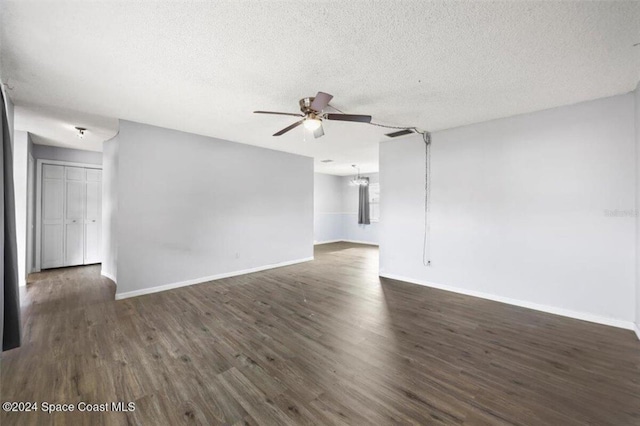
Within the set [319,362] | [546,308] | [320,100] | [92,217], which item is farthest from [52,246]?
[546,308]

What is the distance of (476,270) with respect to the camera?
3.94 m

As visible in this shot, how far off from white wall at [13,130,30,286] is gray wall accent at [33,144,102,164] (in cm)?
116

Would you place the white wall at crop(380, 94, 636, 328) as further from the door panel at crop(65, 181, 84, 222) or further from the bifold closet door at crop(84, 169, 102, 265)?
the door panel at crop(65, 181, 84, 222)

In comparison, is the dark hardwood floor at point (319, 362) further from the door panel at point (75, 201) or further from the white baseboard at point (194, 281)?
the door panel at point (75, 201)

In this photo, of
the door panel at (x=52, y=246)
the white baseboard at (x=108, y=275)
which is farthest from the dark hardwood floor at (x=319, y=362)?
the door panel at (x=52, y=246)

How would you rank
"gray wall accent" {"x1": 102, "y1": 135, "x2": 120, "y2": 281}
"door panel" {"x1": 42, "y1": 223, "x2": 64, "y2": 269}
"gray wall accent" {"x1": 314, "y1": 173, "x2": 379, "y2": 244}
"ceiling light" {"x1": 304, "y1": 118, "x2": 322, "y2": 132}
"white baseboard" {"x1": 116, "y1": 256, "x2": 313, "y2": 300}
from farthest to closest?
1. "gray wall accent" {"x1": 314, "y1": 173, "x2": 379, "y2": 244}
2. "door panel" {"x1": 42, "y1": 223, "x2": 64, "y2": 269}
3. "gray wall accent" {"x1": 102, "y1": 135, "x2": 120, "y2": 281}
4. "white baseboard" {"x1": 116, "y1": 256, "x2": 313, "y2": 300}
5. "ceiling light" {"x1": 304, "y1": 118, "x2": 322, "y2": 132}

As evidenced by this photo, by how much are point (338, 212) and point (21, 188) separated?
8.41 metres

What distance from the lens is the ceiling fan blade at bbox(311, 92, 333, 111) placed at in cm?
236

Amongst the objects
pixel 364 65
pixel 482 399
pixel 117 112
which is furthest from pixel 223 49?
pixel 482 399

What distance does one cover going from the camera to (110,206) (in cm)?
459

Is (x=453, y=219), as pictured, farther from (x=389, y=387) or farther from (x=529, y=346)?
(x=389, y=387)

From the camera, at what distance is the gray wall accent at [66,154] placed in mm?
5309

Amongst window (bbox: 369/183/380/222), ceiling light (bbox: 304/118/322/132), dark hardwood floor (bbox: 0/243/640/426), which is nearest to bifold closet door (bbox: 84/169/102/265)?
dark hardwood floor (bbox: 0/243/640/426)

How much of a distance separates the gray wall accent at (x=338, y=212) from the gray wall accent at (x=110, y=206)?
239 inches
